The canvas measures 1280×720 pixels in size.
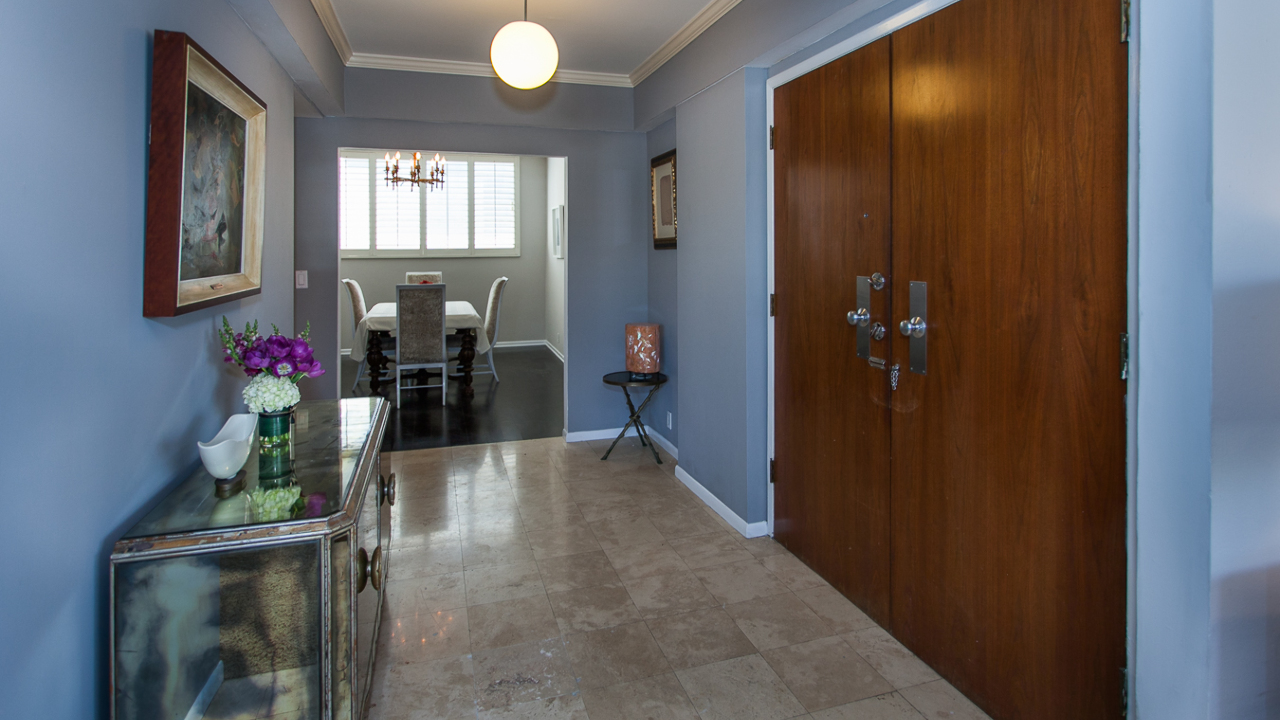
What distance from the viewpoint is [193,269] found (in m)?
1.79

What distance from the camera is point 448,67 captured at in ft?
14.0

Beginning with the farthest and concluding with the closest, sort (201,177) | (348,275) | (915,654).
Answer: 1. (348,275)
2. (915,654)
3. (201,177)

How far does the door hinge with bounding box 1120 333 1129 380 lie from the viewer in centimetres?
150

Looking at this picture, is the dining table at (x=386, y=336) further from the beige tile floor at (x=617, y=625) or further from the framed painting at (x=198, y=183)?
the framed painting at (x=198, y=183)

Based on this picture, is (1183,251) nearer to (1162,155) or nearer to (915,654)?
(1162,155)

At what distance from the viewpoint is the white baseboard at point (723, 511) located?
10.5 ft

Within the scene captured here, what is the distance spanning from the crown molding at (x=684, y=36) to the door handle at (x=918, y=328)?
5.53 feet

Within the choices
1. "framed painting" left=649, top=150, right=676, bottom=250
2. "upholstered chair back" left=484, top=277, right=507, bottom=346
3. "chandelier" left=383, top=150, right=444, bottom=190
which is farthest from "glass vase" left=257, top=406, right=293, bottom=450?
"chandelier" left=383, top=150, right=444, bottom=190

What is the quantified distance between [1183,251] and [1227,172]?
15 centimetres

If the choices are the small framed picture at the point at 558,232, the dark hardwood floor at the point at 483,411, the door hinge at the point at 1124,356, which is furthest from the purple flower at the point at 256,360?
the small framed picture at the point at 558,232

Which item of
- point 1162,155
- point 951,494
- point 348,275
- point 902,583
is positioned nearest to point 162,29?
point 1162,155

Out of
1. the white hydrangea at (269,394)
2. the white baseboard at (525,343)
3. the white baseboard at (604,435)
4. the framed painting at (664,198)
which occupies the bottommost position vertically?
the white baseboard at (604,435)

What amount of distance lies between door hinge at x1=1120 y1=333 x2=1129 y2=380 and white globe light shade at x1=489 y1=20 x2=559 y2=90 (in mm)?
2256

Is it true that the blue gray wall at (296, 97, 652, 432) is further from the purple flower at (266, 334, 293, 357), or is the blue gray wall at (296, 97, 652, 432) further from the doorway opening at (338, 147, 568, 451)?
the purple flower at (266, 334, 293, 357)
